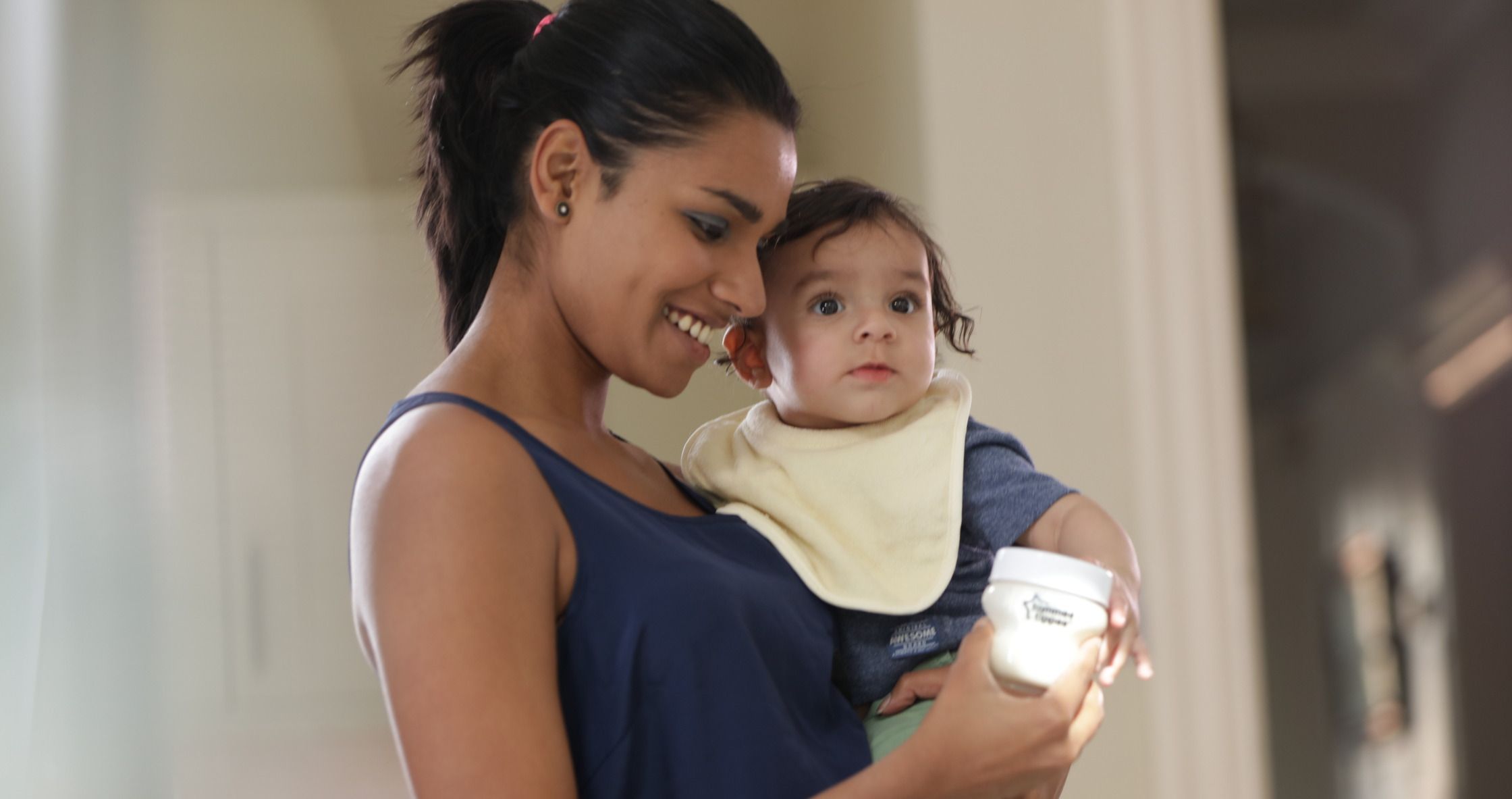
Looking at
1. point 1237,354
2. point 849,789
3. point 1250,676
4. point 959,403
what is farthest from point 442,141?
point 1250,676

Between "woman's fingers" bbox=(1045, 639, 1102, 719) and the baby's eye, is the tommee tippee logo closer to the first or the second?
"woman's fingers" bbox=(1045, 639, 1102, 719)

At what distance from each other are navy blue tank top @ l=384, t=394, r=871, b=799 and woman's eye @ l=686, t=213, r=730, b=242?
0.21 metres

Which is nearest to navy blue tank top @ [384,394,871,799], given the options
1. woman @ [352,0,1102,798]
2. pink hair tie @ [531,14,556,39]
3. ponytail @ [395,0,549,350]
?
woman @ [352,0,1102,798]

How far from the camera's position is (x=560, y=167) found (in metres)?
1.03

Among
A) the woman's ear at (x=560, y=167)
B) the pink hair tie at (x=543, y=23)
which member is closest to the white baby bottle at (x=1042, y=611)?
the woman's ear at (x=560, y=167)

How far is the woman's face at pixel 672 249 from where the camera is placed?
1.01 meters

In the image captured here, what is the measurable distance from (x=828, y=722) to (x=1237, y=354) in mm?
1335

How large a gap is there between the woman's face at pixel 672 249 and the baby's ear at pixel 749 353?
6.7 inches

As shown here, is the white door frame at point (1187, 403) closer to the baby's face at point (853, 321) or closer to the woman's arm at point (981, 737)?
the baby's face at point (853, 321)

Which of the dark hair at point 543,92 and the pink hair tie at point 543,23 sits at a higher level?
the pink hair tie at point 543,23

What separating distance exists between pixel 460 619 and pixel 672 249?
0.34 m

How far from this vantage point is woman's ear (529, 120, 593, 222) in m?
1.02

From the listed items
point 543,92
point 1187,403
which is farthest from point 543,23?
point 1187,403

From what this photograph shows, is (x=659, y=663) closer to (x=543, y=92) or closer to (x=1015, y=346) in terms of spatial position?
(x=543, y=92)
